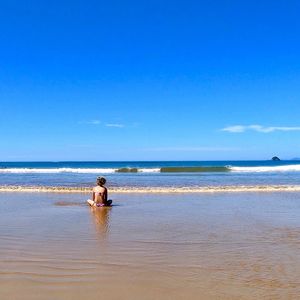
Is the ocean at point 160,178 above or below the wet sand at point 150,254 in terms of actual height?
above

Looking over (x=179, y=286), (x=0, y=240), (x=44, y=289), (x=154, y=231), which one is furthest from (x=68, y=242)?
(x=179, y=286)

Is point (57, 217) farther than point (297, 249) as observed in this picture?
→ Yes

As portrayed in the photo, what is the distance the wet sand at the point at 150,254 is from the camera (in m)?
4.92

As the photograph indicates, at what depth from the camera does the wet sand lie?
4918 mm

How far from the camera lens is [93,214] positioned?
472 inches

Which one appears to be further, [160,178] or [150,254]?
[160,178]

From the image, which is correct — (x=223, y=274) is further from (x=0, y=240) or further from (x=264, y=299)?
(x=0, y=240)

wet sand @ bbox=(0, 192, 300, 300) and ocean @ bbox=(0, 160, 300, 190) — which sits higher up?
ocean @ bbox=(0, 160, 300, 190)

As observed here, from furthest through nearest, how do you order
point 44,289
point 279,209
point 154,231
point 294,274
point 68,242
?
point 279,209, point 154,231, point 68,242, point 294,274, point 44,289

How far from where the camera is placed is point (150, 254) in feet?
22.0

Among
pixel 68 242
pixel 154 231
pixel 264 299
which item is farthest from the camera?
pixel 154 231

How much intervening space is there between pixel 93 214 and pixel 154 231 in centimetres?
355

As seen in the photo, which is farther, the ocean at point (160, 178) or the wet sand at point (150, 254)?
the ocean at point (160, 178)

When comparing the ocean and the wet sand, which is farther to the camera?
the ocean
